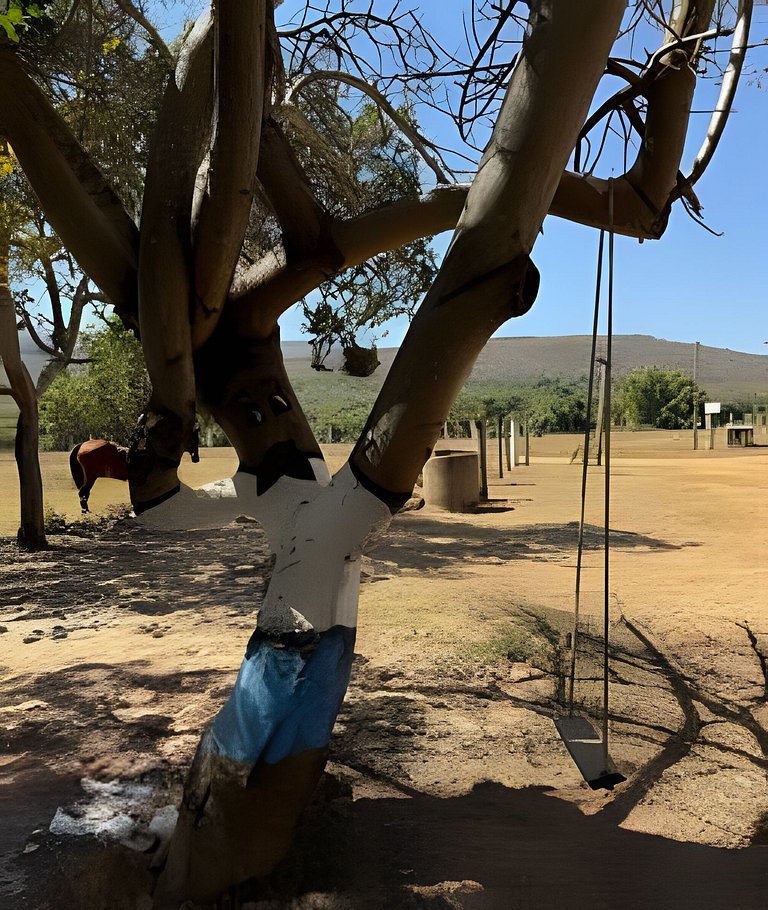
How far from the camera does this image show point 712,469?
19.3m

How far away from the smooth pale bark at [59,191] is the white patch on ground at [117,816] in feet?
6.75

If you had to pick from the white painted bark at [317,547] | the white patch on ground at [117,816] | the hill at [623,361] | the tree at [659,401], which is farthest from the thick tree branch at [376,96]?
the hill at [623,361]

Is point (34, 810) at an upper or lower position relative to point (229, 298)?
lower

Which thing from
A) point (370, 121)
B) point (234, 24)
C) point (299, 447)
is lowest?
point (299, 447)

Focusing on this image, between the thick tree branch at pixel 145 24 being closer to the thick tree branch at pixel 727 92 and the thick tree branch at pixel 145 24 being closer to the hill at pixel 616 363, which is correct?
the thick tree branch at pixel 727 92

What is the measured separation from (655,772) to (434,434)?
88.6 inches

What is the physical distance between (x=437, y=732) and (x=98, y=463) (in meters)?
2.23

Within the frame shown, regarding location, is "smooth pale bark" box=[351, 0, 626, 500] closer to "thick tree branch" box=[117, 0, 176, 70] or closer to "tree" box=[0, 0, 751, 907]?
"tree" box=[0, 0, 751, 907]

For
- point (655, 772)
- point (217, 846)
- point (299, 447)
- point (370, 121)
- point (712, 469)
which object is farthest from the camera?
Answer: point (712, 469)

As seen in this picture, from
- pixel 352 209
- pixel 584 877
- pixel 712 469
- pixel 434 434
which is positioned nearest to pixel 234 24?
pixel 434 434

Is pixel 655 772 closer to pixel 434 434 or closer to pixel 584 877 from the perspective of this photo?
pixel 584 877

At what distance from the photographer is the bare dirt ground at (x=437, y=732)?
2.67 meters

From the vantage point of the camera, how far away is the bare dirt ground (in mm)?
2666

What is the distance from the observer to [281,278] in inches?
118
